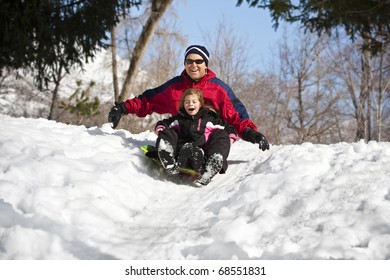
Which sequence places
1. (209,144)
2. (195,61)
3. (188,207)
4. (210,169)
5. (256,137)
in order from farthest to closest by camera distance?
(195,61), (256,137), (209,144), (210,169), (188,207)

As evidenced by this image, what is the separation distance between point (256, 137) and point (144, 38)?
823 centimetres

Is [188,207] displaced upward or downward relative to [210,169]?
downward

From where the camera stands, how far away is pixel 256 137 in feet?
11.2

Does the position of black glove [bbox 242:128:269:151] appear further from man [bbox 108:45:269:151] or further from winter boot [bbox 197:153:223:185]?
winter boot [bbox 197:153:223:185]

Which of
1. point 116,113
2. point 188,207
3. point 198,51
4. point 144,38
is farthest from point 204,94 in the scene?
point 144,38

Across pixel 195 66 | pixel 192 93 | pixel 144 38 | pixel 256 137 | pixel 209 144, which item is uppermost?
pixel 144 38

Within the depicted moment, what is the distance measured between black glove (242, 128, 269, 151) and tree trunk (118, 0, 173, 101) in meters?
7.40

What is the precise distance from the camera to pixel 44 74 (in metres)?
8.61

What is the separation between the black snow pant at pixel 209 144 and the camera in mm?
3158

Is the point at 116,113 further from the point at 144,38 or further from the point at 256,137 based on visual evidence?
the point at 144,38

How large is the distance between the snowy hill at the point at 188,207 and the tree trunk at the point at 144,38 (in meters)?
7.35

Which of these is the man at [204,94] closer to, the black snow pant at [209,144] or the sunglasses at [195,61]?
the sunglasses at [195,61]

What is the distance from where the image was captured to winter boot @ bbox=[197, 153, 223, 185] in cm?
301

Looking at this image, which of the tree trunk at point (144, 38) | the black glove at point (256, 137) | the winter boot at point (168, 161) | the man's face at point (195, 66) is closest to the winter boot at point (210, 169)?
the winter boot at point (168, 161)
